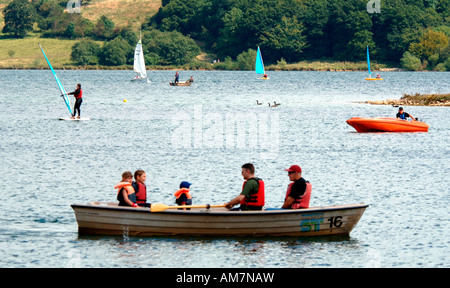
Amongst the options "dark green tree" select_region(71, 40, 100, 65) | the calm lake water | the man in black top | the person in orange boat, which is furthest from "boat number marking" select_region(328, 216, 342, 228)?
"dark green tree" select_region(71, 40, 100, 65)

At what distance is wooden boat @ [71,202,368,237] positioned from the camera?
2150 centimetres

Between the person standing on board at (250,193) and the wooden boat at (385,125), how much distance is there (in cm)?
2964

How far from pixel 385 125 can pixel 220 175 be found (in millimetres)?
19563

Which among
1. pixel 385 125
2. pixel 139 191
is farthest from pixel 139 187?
pixel 385 125

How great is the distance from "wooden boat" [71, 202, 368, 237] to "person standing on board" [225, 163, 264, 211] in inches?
12.6

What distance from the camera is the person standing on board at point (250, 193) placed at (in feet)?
70.3

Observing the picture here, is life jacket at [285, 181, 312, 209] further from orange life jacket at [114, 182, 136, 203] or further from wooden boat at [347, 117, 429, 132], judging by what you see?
wooden boat at [347, 117, 429, 132]

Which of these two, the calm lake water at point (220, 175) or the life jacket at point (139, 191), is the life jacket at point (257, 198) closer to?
the calm lake water at point (220, 175)

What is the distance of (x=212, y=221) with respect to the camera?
854 inches

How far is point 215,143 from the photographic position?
1820 inches

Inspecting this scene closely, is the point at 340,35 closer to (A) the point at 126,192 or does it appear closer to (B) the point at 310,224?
(B) the point at 310,224

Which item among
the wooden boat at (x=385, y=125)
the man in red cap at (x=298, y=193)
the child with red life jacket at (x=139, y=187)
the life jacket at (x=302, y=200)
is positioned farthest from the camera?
the wooden boat at (x=385, y=125)

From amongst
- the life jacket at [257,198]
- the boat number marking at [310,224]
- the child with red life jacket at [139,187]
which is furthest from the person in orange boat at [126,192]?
the boat number marking at [310,224]
